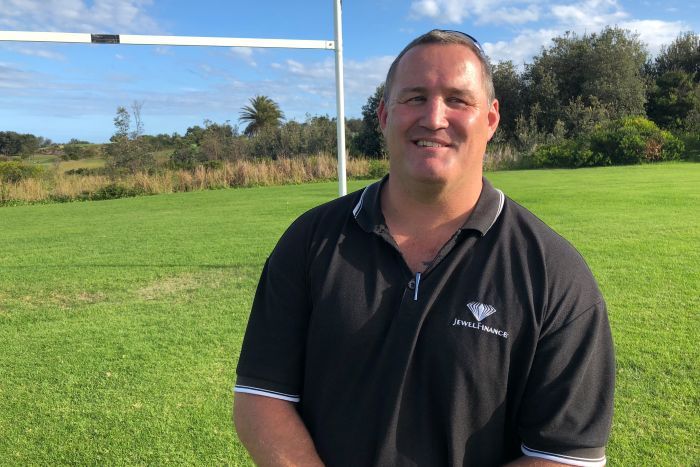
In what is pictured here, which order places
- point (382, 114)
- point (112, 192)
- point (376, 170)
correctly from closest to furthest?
point (382, 114) → point (112, 192) → point (376, 170)

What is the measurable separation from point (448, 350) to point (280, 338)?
0.51m

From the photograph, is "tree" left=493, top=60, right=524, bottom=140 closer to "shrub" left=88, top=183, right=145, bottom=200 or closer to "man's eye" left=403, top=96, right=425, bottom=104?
"shrub" left=88, top=183, right=145, bottom=200

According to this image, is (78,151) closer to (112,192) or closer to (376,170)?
(112,192)

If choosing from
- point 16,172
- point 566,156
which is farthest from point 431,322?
point 16,172

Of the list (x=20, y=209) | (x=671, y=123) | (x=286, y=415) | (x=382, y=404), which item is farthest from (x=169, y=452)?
(x=671, y=123)

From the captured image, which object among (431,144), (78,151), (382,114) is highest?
(78,151)

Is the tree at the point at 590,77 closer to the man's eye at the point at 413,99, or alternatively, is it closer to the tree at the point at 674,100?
the tree at the point at 674,100

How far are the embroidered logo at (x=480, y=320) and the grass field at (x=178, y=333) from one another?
2000mm

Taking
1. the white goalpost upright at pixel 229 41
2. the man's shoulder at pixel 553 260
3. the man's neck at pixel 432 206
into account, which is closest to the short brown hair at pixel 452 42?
the man's neck at pixel 432 206

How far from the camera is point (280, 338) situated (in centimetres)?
173

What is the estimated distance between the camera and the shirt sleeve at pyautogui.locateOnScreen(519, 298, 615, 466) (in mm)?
1533

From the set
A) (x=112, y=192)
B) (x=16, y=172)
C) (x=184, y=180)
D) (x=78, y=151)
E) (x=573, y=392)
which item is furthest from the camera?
(x=78, y=151)

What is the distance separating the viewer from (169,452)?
3232 millimetres

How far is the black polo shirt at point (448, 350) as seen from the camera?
1.55 meters
